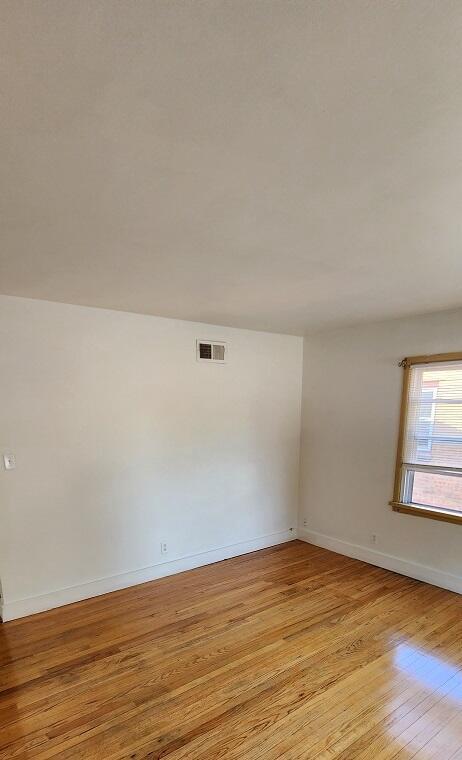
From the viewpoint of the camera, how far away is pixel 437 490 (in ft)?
11.7

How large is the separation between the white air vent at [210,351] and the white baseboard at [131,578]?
6.49ft

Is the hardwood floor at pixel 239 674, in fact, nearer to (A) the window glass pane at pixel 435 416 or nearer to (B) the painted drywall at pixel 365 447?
(B) the painted drywall at pixel 365 447

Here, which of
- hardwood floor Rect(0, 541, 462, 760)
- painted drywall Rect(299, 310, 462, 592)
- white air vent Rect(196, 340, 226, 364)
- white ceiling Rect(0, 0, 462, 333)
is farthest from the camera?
white air vent Rect(196, 340, 226, 364)

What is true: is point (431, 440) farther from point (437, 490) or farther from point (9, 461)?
point (9, 461)

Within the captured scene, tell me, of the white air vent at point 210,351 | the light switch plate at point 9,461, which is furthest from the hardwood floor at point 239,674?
the white air vent at point 210,351

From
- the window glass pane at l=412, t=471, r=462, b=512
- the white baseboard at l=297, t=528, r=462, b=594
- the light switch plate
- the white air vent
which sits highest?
the white air vent

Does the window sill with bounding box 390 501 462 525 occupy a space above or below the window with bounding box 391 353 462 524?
below

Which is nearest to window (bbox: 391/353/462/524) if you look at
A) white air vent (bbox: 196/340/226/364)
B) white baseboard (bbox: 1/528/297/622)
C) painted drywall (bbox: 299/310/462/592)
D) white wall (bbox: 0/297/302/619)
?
painted drywall (bbox: 299/310/462/592)

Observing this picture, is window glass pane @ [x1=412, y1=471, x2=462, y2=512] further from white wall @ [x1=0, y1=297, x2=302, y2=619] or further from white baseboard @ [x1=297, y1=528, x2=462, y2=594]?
white wall @ [x1=0, y1=297, x2=302, y2=619]

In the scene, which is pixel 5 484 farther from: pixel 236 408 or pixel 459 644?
pixel 459 644

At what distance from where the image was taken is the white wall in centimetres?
300

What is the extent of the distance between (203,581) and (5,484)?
1.94m

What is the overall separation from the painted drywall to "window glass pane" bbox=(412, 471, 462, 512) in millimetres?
182

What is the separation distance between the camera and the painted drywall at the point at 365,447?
3543 mm
